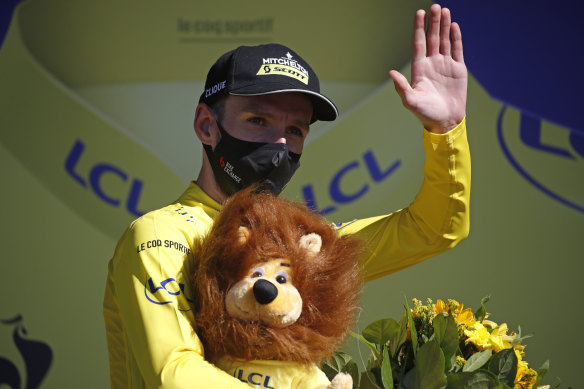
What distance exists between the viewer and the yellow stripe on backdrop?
141 inches

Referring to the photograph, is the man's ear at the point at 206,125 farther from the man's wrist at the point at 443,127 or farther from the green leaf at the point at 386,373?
the green leaf at the point at 386,373

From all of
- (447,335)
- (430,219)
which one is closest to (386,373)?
(447,335)

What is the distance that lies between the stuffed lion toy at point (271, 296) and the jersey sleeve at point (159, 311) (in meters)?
0.05

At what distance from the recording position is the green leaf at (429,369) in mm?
1576

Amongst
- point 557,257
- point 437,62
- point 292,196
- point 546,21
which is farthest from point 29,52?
point 557,257

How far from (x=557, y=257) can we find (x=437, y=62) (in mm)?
1975

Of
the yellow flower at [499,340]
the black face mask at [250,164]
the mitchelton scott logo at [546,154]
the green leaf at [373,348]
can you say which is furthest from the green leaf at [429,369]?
the mitchelton scott logo at [546,154]

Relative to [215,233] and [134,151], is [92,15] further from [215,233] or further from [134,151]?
[215,233]

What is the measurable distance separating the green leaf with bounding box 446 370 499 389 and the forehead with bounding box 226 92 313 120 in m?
0.81

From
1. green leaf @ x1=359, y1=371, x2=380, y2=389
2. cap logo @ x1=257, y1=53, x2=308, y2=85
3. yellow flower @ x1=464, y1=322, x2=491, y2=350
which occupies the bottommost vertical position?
green leaf @ x1=359, y1=371, x2=380, y2=389

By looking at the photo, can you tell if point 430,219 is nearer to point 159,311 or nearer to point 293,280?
point 293,280

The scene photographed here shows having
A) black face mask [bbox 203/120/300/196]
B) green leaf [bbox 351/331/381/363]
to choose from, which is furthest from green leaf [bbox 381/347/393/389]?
black face mask [bbox 203/120/300/196]

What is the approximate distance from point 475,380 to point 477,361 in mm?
114

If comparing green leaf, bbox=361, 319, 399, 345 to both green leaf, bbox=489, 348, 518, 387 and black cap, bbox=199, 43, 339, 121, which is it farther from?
black cap, bbox=199, 43, 339, 121
